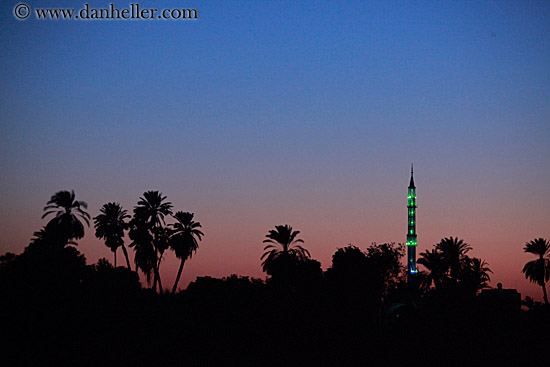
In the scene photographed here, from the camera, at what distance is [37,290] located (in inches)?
1692

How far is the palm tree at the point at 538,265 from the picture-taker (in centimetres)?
9031

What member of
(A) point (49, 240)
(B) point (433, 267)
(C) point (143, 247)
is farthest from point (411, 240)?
(A) point (49, 240)

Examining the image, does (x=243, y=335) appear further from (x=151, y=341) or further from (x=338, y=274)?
(x=338, y=274)

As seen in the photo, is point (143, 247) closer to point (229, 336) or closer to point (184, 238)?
point (184, 238)

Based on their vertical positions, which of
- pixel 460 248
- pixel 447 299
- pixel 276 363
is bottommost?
pixel 276 363

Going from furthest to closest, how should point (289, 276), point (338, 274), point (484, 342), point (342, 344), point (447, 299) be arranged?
point (338, 274) → point (289, 276) → point (447, 299) → point (342, 344) → point (484, 342)

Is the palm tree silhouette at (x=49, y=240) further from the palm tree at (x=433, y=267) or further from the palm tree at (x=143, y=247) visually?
the palm tree at (x=433, y=267)

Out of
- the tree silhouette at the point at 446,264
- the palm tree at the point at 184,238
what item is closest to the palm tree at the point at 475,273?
the tree silhouette at the point at 446,264

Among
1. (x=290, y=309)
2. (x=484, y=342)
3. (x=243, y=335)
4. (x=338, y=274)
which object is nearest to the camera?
(x=484, y=342)

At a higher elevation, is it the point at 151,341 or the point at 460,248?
the point at 460,248

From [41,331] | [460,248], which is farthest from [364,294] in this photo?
[41,331]

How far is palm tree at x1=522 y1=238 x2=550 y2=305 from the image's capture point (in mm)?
90312

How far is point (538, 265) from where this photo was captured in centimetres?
9088

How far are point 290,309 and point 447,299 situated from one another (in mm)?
13716
